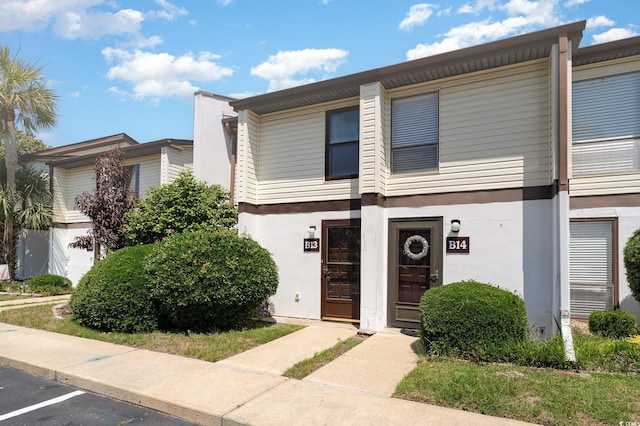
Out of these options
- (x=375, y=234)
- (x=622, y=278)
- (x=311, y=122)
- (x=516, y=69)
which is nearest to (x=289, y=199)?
(x=311, y=122)

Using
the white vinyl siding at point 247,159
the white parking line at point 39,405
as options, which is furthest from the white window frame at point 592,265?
the white parking line at point 39,405

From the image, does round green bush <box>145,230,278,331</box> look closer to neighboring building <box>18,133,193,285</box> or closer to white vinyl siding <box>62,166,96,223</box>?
neighboring building <box>18,133,193,285</box>

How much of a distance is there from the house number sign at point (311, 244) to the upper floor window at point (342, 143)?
153cm

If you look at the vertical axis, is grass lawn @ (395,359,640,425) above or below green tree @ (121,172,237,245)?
below

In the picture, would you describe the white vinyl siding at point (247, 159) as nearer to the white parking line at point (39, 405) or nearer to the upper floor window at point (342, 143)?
the upper floor window at point (342, 143)

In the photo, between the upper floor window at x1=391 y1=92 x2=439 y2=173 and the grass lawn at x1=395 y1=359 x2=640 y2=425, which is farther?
the upper floor window at x1=391 y1=92 x2=439 y2=173

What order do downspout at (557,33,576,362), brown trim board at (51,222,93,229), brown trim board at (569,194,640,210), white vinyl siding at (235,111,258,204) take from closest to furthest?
downspout at (557,33,576,362)
brown trim board at (569,194,640,210)
white vinyl siding at (235,111,258,204)
brown trim board at (51,222,93,229)

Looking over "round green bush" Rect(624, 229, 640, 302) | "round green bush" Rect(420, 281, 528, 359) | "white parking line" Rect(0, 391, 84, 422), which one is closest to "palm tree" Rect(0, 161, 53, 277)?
"white parking line" Rect(0, 391, 84, 422)

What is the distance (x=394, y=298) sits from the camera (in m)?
8.29

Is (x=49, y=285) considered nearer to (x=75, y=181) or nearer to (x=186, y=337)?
(x=75, y=181)

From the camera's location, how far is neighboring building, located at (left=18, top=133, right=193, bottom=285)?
529 inches

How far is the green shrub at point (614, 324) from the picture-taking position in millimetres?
6602

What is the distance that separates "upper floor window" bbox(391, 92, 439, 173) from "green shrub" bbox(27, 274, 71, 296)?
12.1 m

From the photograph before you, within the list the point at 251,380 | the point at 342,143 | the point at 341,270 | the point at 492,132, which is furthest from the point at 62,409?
the point at 492,132
